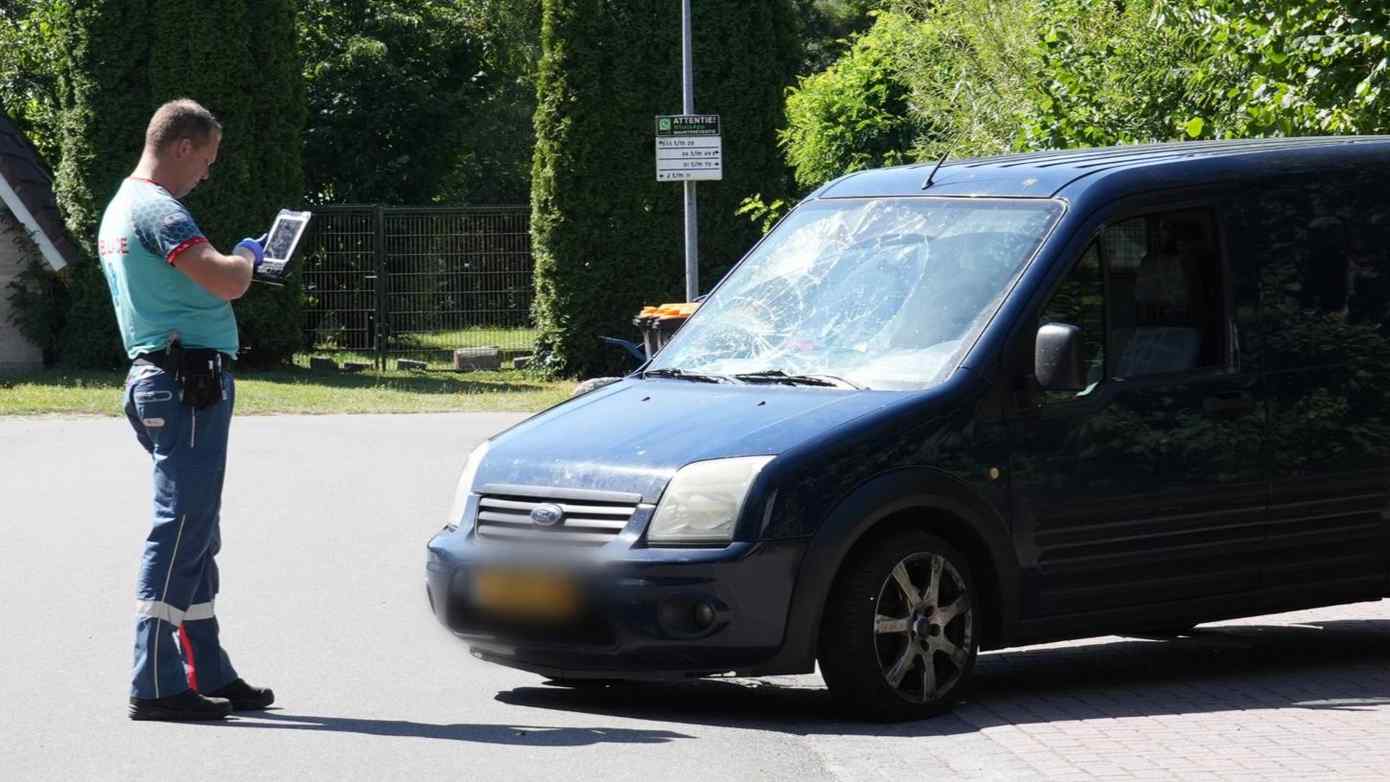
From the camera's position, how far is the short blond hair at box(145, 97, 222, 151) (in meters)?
7.38

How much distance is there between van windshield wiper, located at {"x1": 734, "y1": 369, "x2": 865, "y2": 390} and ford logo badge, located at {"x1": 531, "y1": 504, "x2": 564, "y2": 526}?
1.04 meters

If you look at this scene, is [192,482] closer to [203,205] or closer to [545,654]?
[545,654]

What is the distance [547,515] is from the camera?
24.0 ft

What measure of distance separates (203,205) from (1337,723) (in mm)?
22558

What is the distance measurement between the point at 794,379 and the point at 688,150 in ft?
46.6

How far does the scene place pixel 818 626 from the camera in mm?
7137

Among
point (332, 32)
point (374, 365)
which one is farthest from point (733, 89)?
point (332, 32)

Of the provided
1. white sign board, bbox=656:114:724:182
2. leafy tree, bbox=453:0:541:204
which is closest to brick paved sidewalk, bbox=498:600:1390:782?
white sign board, bbox=656:114:724:182

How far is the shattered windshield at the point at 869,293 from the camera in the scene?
7.80 m

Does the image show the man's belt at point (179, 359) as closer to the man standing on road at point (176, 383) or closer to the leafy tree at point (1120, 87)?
the man standing on road at point (176, 383)

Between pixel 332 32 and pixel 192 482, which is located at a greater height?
pixel 332 32

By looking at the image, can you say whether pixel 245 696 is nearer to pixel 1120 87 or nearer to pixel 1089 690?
pixel 1089 690

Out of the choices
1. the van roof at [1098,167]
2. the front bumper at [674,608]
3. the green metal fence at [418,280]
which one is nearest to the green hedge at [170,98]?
the green metal fence at [418,280]

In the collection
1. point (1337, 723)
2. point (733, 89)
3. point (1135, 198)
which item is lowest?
point (1337, 723)
